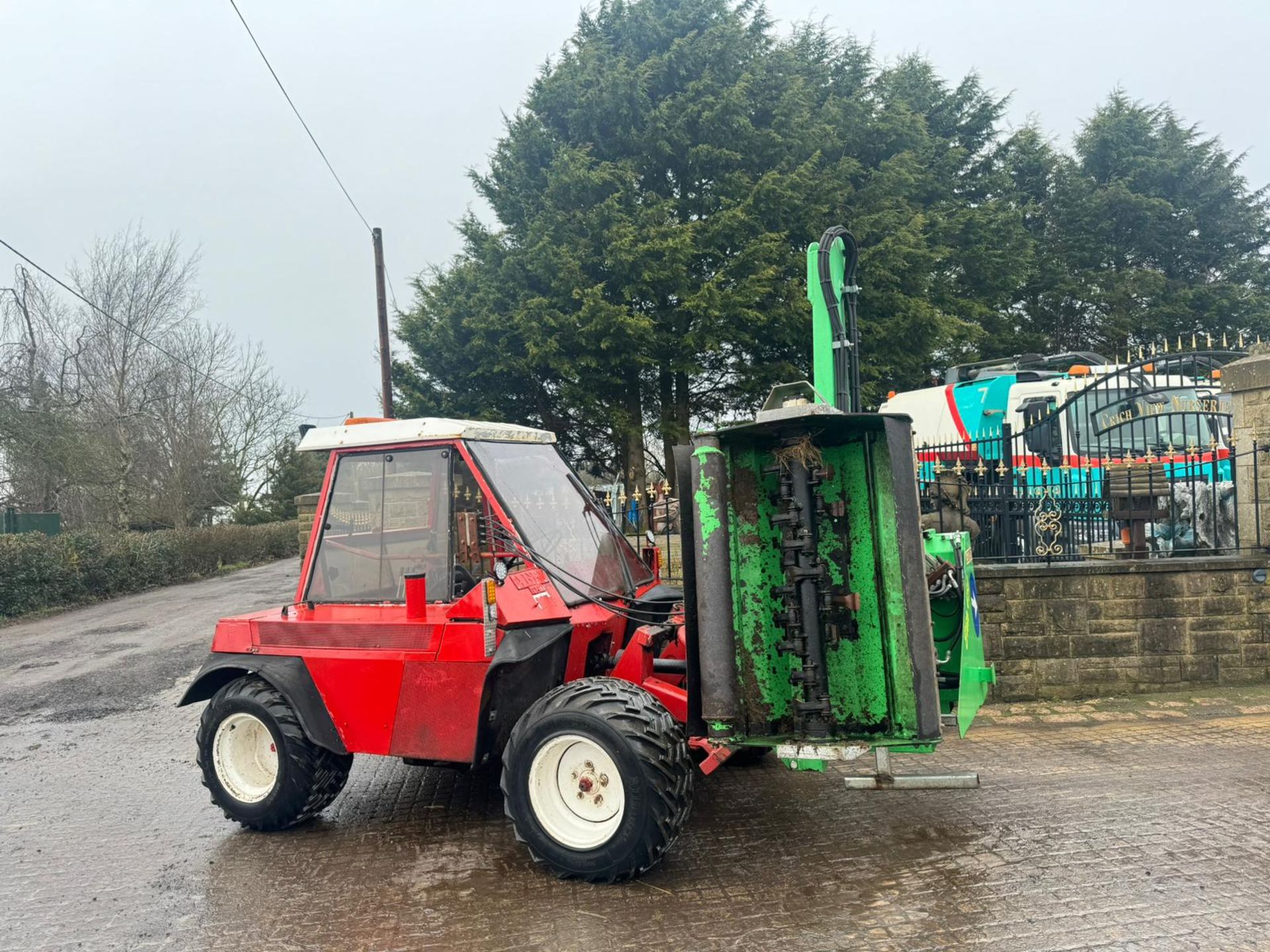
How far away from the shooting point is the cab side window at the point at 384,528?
5219 millimetres

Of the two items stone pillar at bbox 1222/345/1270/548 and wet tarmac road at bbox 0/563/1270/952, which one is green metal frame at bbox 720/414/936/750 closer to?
wet tarmac road at bbox 0/563/1270/952

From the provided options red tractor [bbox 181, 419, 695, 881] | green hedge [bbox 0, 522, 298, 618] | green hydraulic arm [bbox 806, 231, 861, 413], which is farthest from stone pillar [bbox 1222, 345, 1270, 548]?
green hedge [bbox 0, 522, 298, 618]

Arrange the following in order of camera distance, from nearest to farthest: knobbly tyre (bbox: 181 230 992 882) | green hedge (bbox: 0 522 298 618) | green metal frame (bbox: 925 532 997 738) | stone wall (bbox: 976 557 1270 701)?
knobbly tyre (bbox: 181 230 992 882) < green metal frame (bbox: 925 532 997 738) < stone wall (bbox: 976 557 1270 701) < green hedge (bbox: 0 522 298 618)

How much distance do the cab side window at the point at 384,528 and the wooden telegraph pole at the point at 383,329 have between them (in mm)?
12587

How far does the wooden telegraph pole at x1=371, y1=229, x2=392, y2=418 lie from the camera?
60.0 feet

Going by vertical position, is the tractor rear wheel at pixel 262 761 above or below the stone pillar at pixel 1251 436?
below

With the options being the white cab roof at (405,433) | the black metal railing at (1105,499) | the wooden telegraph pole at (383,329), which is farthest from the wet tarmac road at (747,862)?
the wooden telegraph pole at (383,329)

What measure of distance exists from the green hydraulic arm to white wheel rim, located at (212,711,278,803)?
406 cm

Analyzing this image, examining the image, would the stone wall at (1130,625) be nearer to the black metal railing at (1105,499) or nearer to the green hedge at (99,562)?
the black metal railing at (1105,499)

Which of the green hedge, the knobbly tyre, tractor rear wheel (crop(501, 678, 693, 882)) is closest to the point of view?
tractor rear wheel (crop(501, 678, 693, 882))

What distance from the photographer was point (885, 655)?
14.3ft

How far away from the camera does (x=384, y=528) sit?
17.7ft

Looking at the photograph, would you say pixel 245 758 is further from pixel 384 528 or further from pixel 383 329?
pixel 383 329

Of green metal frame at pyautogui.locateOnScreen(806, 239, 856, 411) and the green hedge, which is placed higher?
green metal frame at pyautogui.locateOnScreen(806, 239, 856, 411)
